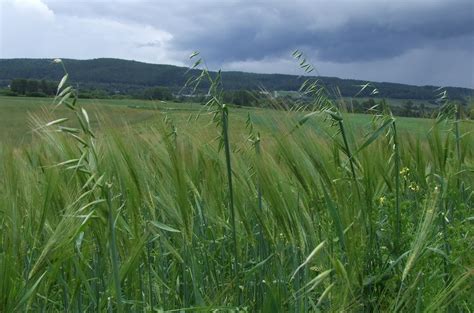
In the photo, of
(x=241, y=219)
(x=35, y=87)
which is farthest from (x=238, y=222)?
(x=35, y=87)

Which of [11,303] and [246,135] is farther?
[246,135]

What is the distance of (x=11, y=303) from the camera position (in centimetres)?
134

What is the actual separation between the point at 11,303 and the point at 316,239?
2.57 ft

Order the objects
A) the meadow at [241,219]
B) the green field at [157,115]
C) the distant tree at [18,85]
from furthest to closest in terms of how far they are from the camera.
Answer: the distant tree at [18,85] < the green field at [157,115] < the meadow at [241,219]

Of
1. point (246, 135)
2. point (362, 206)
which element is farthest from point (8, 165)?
point (362, 206)

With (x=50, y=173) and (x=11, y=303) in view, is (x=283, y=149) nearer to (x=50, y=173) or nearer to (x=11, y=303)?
(x=50, y=173)

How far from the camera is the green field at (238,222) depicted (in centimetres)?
146

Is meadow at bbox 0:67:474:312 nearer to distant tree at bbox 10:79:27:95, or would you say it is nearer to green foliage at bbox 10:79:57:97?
green foliage at bbox 10:79:57:97

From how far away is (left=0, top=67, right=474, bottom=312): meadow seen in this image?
1.45m

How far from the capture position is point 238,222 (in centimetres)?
197

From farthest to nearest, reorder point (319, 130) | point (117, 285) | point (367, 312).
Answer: point (319, 130) → point (367, 312) → point (117, 285)

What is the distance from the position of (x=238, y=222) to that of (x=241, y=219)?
0.16 m

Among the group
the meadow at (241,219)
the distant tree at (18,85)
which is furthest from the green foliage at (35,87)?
the meadow at (241,219)

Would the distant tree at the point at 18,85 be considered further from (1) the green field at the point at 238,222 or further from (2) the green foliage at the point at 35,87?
(1) the green field at the point at 238,222
